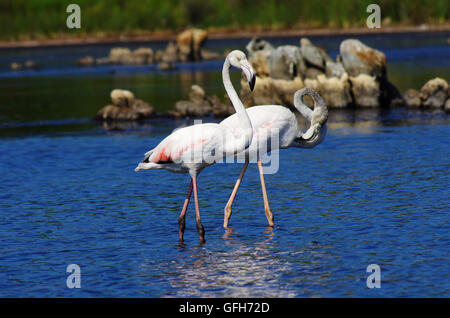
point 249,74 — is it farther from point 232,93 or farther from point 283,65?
point 283,65

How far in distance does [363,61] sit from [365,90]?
0.97 metres

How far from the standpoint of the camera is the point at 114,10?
87438mm

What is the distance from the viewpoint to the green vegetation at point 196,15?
255 ft

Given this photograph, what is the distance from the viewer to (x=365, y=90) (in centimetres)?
2800

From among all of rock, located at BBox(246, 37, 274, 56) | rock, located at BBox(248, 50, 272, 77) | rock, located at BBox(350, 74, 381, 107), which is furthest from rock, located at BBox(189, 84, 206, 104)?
rock, located at BBox(350, 74, 381, 107)

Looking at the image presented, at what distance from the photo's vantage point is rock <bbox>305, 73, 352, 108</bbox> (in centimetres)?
2797

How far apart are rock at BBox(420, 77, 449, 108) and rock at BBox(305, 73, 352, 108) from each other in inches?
102

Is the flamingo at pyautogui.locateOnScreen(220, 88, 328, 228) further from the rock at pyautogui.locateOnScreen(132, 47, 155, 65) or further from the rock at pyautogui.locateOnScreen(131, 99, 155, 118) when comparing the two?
the rock at pyautogui.locateOnScreen(132, 47, 155, 65)

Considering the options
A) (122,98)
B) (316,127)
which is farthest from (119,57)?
(316,127)

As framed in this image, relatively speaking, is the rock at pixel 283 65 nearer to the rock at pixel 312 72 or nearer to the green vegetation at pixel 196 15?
the rock at pixel 312 72

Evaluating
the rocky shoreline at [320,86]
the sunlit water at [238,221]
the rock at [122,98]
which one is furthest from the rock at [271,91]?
the sunlit water at [238,221]

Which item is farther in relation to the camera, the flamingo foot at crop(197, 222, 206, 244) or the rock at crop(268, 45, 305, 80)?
the rock at crop(268, 45, 305, 80)
